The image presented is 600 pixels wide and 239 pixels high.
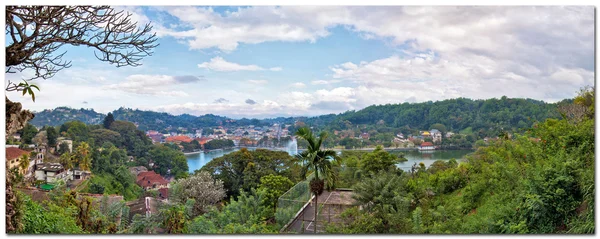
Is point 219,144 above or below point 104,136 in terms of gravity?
below

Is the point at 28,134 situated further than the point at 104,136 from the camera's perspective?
No

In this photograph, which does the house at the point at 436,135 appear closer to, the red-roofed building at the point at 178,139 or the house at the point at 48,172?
the red-roofed building at the point at 178,139

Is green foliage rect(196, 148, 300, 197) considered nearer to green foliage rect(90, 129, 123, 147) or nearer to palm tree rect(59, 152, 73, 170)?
palm tree rect(59, 152, 73, 170)

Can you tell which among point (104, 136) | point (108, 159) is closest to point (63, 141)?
point (108, 159)

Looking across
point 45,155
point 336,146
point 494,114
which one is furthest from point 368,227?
point 45,155

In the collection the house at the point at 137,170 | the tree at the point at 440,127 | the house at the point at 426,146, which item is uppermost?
the tree at the point at 440,127

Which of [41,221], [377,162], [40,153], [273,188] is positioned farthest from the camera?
[40,153]

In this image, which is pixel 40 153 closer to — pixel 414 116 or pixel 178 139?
pixel 178 139

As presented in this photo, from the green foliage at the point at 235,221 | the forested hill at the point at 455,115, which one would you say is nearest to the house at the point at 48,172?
the green foliage at the point at 235,221
